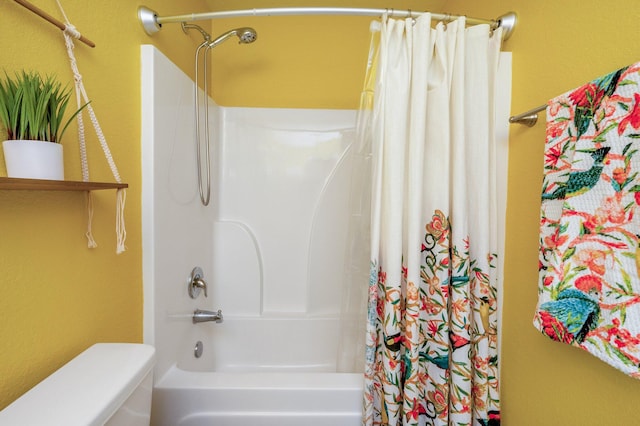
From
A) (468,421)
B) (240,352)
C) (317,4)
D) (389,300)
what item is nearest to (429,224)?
(389,300)

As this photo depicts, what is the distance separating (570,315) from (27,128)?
121 centimetres

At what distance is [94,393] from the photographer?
56 centimetres

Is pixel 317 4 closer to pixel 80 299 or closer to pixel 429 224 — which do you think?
pixel 429 224

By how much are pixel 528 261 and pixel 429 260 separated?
32cm

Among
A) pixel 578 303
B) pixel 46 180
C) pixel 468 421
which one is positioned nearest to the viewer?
pixel 46 180

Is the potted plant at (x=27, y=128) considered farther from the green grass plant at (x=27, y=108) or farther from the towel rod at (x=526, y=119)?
the towel rod at (x=526, y=119)

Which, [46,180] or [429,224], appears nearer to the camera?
[46,180]

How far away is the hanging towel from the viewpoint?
0.58 m

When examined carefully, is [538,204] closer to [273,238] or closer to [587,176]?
[587,176]

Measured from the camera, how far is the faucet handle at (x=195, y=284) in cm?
139

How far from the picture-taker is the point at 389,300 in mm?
941

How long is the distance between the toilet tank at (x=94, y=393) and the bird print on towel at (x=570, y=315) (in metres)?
0.96

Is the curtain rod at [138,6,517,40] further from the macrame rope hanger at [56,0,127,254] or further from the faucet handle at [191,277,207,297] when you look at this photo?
the faucet handle at [191,277,207,297]

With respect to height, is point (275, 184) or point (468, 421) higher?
point (275, 184)
